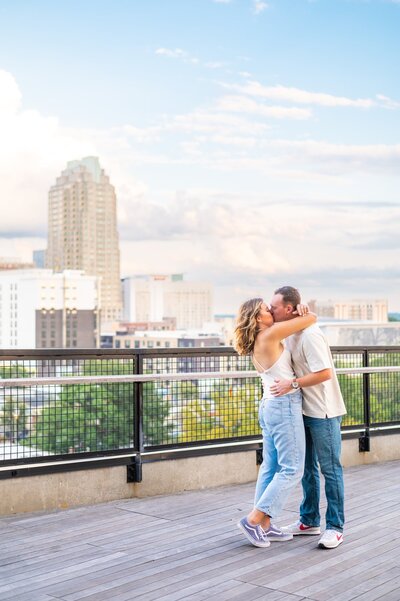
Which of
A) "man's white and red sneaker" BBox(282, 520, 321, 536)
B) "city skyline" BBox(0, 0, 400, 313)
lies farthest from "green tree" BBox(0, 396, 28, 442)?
"city skyline" BBox(0, 0, 400, 313)

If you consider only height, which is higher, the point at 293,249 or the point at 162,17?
the point at 162,17

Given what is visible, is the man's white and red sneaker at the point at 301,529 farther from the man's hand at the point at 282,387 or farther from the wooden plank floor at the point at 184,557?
the man's hand at the point at 282,387

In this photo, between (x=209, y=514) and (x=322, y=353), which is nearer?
(x=322, y=353)

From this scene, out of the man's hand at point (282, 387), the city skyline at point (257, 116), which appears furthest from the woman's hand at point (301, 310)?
the city skyline at point (257, 116)

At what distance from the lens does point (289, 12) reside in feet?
602

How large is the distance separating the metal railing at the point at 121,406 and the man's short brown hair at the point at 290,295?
6.57ft

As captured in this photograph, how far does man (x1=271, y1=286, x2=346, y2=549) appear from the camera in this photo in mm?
5680

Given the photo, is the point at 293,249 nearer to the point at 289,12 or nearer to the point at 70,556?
the point at 289,12

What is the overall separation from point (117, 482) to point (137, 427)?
1.62ft

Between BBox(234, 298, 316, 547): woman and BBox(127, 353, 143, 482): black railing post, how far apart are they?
A: 185 centimetres

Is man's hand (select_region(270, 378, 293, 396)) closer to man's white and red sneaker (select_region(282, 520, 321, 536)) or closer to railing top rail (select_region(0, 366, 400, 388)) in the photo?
man's white and red sneaker (select_region(282, 520, 321, 536))

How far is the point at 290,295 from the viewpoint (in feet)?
18.9

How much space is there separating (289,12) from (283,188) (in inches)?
1430

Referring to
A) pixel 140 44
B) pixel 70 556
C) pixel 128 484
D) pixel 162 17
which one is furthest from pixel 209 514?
pixel 162 17
